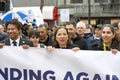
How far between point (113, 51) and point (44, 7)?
130 feet

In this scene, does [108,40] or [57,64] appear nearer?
[57,64]

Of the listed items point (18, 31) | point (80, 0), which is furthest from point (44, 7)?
point (18, 31)

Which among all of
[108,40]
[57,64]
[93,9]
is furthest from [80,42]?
[93,9]

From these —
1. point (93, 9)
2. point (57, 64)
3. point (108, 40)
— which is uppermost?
point (108, 40)

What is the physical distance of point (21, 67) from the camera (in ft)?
21.3

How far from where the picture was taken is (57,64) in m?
6.45

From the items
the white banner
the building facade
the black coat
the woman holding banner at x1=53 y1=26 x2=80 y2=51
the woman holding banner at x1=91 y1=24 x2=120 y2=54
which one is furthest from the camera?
the building facade

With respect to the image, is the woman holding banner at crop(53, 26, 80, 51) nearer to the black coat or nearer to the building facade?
the black coat

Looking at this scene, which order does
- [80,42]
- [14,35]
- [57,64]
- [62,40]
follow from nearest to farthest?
1. [57,64]
2. [62,40]
3. [14,35]
4. [80,42]

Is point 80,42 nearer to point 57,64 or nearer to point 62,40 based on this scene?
point 62,40

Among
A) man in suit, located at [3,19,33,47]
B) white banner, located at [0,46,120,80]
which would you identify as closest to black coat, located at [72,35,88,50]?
man in suit, located at [3,19,33,47]

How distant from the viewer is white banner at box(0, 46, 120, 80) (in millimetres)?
6324

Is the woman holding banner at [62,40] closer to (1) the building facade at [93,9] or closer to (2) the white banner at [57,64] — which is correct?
(2) the white banner at [57,64]

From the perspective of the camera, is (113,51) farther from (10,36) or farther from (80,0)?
(80,0)
